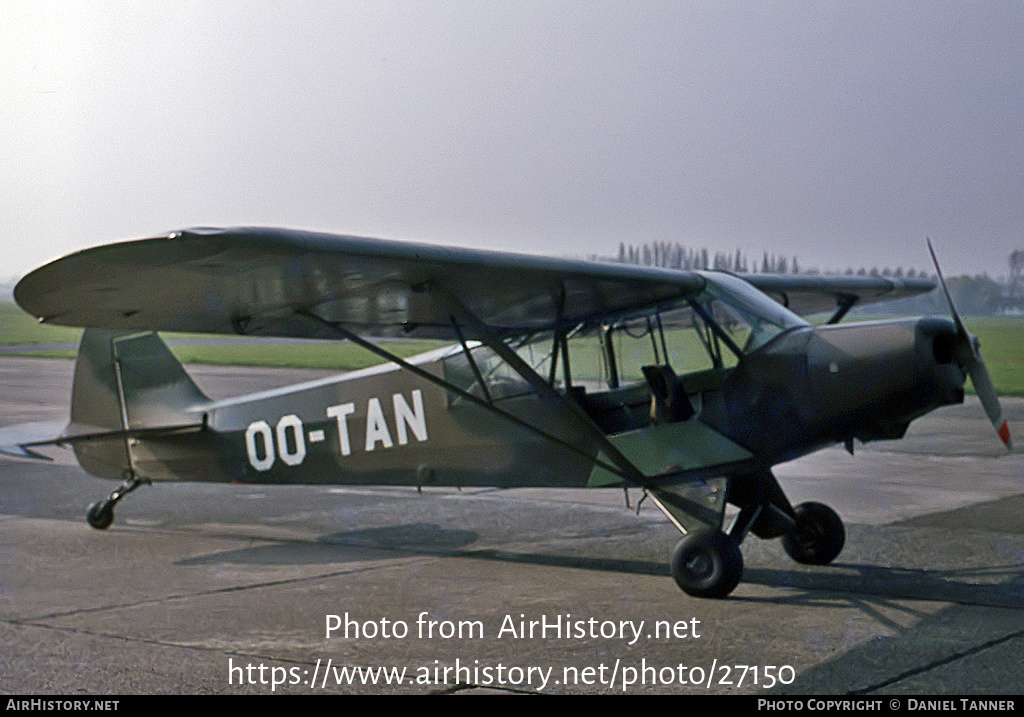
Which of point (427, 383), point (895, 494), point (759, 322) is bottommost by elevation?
point (895, 494)

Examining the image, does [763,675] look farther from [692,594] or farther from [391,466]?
[391,466]

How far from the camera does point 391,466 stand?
27.2 feet

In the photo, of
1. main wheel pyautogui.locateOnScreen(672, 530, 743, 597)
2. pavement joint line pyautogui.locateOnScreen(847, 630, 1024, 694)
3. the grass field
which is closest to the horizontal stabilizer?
main wheel pyautogui.locateOnScreen(672, 530, 743, 597)

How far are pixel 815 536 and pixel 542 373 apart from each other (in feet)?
6.71

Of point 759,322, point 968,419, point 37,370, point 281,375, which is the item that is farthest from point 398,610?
point 37,370

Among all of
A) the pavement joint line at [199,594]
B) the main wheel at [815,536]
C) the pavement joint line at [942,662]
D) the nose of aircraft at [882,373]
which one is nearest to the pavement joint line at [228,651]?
the pavement joint line at [199,594]

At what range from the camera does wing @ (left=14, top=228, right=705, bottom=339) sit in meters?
5.45

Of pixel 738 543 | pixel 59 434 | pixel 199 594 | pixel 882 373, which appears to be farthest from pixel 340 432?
pixel 882 373

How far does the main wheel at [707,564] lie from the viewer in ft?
21.4

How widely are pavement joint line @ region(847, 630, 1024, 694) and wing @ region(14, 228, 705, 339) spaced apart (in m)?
2.70

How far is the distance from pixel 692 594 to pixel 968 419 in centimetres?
1429

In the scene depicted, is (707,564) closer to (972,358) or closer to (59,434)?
(972,358)

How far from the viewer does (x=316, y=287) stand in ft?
21.7

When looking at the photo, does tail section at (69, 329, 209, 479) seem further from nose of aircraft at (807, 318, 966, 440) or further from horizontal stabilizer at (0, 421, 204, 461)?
nose of aircraft at (807, 318, 966, 440)
